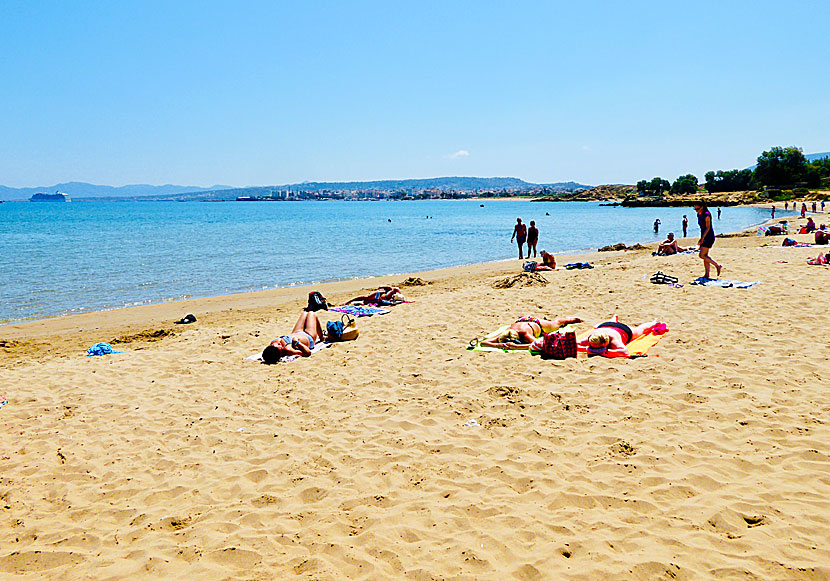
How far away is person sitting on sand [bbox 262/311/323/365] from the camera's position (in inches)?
298

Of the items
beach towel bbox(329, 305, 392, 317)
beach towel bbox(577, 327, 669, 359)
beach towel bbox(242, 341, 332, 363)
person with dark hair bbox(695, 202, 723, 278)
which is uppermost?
person with dark hair bbox(695, 202, 723, 278)

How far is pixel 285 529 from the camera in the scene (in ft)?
11.5

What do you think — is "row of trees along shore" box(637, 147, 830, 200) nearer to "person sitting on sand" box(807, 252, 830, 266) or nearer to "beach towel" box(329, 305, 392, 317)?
"person sitting on sand" box(807, 252, 830, 266)

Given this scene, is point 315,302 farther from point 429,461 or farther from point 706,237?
point 706,237

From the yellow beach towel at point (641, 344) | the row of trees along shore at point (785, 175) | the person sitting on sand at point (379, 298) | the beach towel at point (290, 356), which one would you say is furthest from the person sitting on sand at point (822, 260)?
the row of trees along shore at point (785, 175)

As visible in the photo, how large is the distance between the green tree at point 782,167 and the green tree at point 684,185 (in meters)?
35.4

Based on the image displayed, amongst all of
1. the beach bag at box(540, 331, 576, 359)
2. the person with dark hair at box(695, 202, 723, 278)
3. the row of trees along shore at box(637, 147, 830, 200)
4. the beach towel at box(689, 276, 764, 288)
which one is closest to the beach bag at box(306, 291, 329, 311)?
the beach bag at box(540, 331, 576, 359)

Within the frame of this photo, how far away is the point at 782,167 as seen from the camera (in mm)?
90625

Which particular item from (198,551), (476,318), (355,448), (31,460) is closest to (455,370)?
(355,448)

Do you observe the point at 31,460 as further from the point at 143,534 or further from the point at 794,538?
the point at 794,538

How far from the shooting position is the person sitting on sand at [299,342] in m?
7.58

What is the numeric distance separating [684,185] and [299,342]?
149895mm

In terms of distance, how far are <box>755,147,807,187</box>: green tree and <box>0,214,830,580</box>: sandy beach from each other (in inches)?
4075

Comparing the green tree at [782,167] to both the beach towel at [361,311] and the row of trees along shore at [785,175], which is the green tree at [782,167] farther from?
the beach towel at [361,311]
